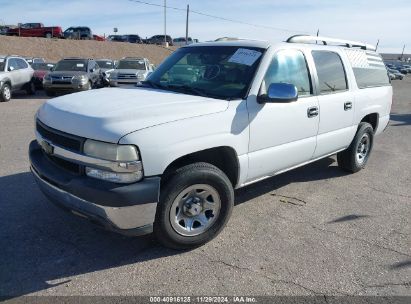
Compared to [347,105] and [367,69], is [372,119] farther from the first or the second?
[347,105]

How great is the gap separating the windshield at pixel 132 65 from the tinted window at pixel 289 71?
13642 millimetres

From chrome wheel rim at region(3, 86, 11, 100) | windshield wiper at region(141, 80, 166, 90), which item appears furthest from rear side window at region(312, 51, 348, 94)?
chrome wheel rim at region(3, 86, 11, 100)

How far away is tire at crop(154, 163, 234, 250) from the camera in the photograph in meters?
3.18

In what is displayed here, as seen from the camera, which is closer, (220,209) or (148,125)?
(148,125)

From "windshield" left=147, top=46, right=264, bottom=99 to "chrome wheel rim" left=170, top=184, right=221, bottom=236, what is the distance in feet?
3.11

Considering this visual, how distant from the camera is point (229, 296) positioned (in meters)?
2.87

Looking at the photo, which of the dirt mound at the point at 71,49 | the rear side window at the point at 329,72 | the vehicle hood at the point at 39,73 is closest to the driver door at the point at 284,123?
the rear side window at the point at 329,72

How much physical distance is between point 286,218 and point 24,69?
1421cm

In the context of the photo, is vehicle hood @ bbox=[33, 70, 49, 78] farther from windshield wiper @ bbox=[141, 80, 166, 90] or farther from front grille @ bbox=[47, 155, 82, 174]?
front grille @ bbox=[47, 155, 82, 174]

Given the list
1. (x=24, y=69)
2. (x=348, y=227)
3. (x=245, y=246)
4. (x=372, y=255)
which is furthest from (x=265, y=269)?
(x=24, y=69)

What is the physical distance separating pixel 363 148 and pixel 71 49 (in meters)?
39.1

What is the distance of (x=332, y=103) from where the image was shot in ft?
15.5

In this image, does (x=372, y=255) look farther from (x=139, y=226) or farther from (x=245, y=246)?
(x=139, y=226)

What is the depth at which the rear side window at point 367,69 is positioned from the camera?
5.41 meters
